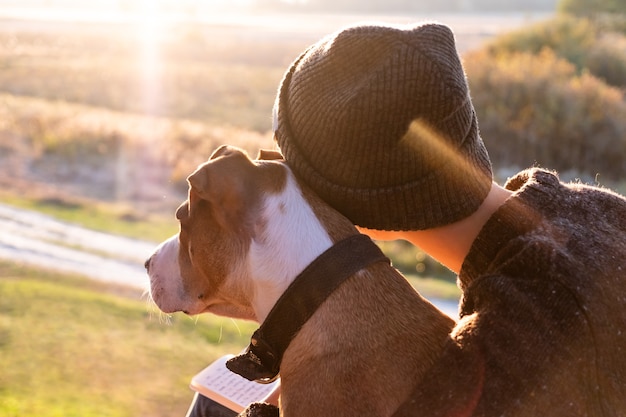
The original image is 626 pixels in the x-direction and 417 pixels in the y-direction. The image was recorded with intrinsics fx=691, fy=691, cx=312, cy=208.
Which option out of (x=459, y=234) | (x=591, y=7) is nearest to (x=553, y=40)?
(x=591, y=7)

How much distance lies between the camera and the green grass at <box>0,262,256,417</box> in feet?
15.9

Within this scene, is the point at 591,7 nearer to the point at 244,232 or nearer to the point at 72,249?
the point at 72,249

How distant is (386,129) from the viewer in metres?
2.57

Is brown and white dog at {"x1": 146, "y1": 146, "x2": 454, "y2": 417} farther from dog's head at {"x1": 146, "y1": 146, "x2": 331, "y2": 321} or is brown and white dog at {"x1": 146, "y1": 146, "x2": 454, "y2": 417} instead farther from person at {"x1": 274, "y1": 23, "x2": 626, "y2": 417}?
person at {"x1": 274, "y1": 23, "x2": 626, "y2": 417}

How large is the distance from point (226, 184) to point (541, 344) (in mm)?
1204

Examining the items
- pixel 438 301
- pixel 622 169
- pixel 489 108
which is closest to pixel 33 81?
pixel 489 108

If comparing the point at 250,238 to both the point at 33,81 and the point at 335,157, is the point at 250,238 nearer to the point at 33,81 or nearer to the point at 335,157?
the point at 335,157

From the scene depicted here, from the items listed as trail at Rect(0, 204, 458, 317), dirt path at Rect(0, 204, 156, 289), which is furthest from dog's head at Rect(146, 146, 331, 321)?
dirt path at Rect(0, 204, 156, 289)

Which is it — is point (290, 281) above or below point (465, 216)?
below

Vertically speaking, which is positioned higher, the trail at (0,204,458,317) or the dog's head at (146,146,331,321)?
the dog's head at (146,146,331,321)

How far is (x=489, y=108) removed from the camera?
19.0m

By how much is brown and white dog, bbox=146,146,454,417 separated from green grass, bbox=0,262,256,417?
55.8 inches

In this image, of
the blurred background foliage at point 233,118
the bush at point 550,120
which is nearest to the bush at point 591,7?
the blurred background foliage at point 233,118

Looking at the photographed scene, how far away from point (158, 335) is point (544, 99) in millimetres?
15542
